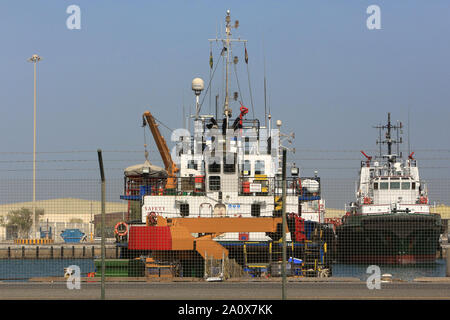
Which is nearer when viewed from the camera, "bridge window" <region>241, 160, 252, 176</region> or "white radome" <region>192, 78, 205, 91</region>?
"bridge window" <region>241, 160, 252, 176</region>

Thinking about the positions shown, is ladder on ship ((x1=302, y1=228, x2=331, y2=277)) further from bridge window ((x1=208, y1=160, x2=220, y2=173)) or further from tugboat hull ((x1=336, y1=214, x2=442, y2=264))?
tugboat hull ((x1=336, y1=214, x2=442, y2=264))

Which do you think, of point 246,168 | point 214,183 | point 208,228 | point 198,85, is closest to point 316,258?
point 214,183

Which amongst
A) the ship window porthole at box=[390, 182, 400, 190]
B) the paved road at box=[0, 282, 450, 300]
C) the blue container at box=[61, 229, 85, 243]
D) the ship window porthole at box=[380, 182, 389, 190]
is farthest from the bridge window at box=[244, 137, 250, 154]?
the blue container at box=[61, 229, 85, 243]

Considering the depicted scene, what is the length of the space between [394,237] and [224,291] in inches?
1280

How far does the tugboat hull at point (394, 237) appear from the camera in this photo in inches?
1967

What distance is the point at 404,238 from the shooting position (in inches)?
2010

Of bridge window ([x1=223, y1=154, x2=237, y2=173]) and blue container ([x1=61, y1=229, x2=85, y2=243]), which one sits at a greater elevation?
bridge window ([x1=223, y1=154, x2=237, y2=173])

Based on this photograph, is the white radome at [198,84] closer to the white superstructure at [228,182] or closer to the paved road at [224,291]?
the white superstructure at [228,182]

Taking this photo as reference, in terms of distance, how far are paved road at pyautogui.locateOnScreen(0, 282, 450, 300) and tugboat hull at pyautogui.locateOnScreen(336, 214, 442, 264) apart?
89.6ft

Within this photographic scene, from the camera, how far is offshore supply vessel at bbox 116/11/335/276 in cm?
2588

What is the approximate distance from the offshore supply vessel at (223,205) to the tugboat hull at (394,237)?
1299cm

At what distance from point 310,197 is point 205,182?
19.2 ft
